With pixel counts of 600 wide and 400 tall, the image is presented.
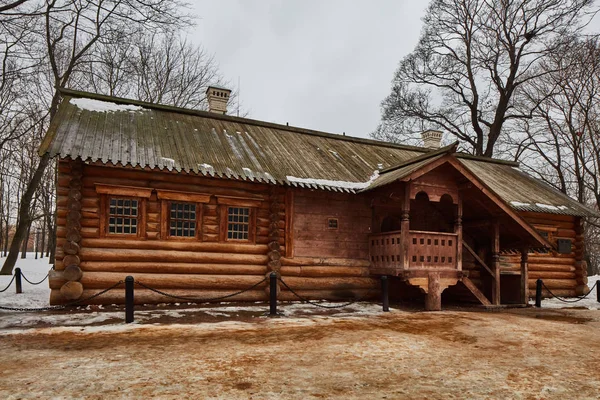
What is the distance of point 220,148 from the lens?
13.5 meters

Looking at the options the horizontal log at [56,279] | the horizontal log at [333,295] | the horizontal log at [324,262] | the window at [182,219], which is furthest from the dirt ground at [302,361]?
the window at [182,219]

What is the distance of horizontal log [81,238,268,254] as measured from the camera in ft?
37.4

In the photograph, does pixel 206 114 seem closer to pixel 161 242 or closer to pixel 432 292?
pixel 161 242

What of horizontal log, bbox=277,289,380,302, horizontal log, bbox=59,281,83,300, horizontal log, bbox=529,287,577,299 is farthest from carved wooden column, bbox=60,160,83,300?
horizontal log, bbox=529,287,577,299

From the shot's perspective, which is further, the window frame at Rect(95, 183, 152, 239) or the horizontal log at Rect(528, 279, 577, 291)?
the horizontal log at Rect(528, 279, 577, 291)

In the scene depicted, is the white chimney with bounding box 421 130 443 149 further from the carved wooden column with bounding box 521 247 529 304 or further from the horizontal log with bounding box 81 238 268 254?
the horizontal log with bounding box 81 238 268 254

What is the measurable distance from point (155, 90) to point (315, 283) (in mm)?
20934

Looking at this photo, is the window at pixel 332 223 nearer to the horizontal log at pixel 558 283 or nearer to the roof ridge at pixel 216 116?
the roof ridge at pixel 216 116

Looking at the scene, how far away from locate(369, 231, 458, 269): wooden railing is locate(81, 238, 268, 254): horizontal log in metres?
3.69

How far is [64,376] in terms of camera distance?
535 cm

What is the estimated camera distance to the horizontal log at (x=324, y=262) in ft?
43.2

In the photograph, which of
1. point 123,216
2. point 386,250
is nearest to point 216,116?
point 123,216

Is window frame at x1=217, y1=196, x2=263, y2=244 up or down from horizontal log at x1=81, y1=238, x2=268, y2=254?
up

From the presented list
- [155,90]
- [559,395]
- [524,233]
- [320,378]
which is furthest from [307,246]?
[155,90]
